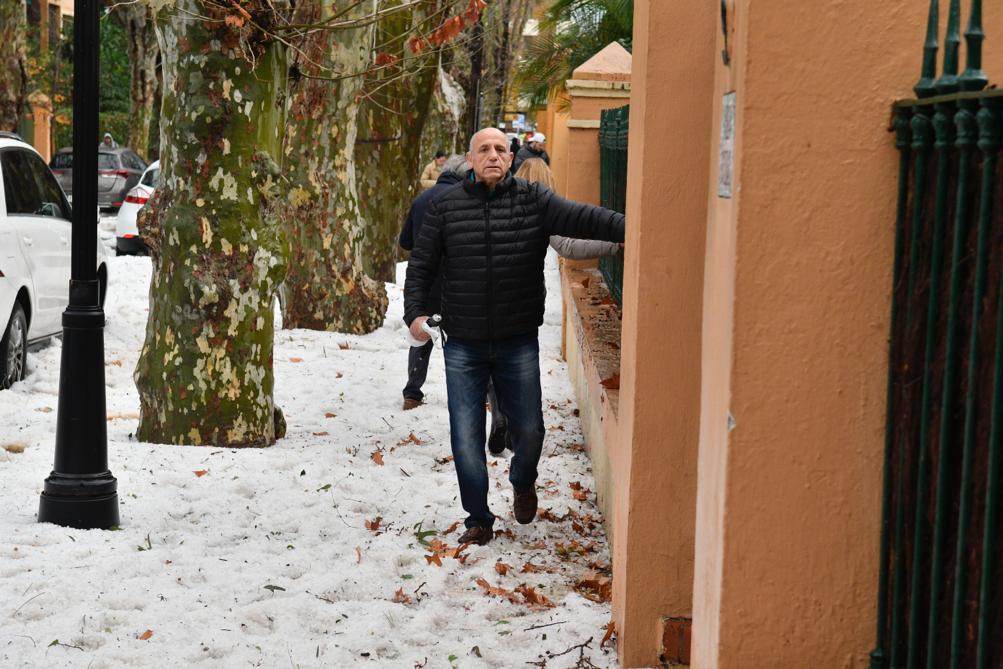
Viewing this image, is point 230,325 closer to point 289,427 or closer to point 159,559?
point 289,427

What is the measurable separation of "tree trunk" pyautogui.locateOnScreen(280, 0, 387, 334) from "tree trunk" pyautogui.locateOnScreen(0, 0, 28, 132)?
1334 centimetres

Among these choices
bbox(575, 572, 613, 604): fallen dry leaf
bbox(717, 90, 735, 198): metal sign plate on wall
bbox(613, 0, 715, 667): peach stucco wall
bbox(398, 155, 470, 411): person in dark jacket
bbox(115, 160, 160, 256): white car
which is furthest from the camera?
bbox(115, 160, 160, 256): white car

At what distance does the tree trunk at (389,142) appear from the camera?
1622 centimetres

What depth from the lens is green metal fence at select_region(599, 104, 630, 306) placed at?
27.4 feet

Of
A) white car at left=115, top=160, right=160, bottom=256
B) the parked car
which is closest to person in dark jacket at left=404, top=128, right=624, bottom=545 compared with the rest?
white car at left=115, top=160, right=160, bottom=256

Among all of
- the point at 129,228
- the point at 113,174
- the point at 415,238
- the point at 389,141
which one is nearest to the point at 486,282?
the point at 415,238

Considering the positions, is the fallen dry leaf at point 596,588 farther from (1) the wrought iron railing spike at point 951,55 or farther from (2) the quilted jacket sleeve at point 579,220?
(1) the wrought iron railing spike at point 951,55

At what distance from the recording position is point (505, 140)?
6.48m

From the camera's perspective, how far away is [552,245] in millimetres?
6637

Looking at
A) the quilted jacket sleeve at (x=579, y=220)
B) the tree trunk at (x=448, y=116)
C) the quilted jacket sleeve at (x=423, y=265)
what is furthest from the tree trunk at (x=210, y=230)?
the tree trunk at (x=448, y=116)

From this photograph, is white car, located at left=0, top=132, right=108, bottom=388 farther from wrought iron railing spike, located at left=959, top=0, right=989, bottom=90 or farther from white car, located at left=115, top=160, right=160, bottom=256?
white car, located at left=115, top=160, right=160, bottom=256

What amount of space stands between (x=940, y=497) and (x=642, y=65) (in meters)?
2.15

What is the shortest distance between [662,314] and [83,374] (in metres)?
3.22

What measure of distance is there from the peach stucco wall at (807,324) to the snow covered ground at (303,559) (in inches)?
69.1
